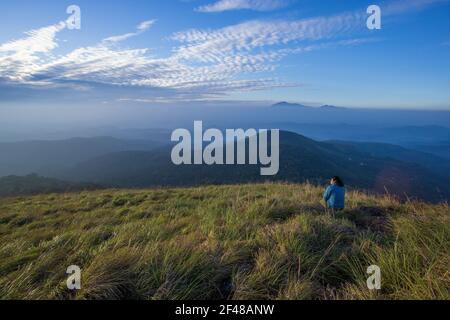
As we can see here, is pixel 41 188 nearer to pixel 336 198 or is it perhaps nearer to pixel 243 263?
pixel 336 198

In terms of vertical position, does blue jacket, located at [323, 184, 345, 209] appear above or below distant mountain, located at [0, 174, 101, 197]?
above

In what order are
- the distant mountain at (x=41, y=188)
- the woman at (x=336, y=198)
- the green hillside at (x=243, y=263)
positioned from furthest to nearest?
the distant mountain at (x=41, y=188)
the woman at (x=336, y=198)
the green hillside at (x=243, y=263)

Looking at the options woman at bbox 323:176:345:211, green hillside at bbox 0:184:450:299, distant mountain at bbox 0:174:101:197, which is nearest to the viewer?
green hillside at bbox 0:184:450:299

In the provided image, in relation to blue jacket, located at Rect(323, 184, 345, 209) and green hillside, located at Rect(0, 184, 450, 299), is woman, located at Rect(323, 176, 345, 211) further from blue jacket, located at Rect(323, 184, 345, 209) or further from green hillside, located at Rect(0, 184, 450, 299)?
green hillside, located at Rect(0, 184, 450, 299)

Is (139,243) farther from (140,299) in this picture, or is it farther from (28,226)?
(28,226)

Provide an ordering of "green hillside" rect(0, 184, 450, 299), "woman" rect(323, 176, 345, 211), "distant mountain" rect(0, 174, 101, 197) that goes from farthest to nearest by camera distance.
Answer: "distant mountain" rect(0, 174, 101, 197) → "woman" rect(323, 176, 345, 211) → "green hillside" rect(0, 184, 450, 299)

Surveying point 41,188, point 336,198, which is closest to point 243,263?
point 336,198

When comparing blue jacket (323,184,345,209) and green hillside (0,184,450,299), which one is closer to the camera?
green hillside (0,184,450,299)

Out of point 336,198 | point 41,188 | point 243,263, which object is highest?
point 336,198

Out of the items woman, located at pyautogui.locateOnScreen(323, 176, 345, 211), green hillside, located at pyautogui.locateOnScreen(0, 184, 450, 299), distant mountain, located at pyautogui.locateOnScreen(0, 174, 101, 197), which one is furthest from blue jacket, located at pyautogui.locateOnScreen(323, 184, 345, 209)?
distant mountain, located at pyautogui.locateOnScreen(0, 174, 101, 197)

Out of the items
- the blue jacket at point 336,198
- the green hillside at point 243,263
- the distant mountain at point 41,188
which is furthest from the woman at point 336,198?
the distant mountain at point 41,188

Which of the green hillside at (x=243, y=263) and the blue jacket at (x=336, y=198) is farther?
the blue jacket at (x=336, y=198)

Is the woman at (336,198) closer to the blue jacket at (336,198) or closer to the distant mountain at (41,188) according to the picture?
the blue jacket at (336,198)

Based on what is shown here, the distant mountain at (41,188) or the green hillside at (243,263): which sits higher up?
the green hillside at (243,263)
